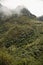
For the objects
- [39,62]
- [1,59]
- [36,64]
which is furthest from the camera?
[39,62]

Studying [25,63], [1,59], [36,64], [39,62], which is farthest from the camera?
[39,62]

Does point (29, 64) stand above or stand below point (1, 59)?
below

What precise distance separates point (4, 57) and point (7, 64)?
12.1 ft

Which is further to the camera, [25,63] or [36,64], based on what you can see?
[36,64]

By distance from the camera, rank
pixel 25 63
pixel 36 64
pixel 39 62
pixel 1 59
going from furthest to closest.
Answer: pixel 39 62 → pixel 36 64 → pixel 25 63 → pixel 1 59

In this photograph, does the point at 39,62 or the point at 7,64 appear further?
the point at 39,62

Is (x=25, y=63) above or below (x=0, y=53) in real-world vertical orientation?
below

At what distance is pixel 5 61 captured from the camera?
373 feet

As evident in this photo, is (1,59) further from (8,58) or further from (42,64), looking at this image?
(42,64)

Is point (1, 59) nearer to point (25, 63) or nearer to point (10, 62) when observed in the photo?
point (10, 62)

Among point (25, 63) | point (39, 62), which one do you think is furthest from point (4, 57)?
point (39, 62)

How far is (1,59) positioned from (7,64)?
12.5 ft

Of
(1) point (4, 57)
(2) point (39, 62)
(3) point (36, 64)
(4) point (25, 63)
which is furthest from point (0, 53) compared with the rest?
(2) point (39, 62)

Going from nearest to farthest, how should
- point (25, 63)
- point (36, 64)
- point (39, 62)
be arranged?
point (25, 63), point (36, 64), point (39, 62)
